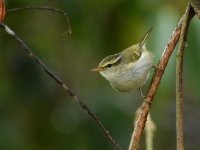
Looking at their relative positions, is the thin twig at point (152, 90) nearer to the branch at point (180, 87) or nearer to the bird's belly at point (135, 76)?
the branch at point (180, 87)

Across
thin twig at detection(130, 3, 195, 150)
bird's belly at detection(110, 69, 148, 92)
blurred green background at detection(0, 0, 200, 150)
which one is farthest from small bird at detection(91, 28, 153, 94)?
thin twig at detection(130, 3, 195, 150)

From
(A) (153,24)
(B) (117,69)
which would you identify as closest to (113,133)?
(B) (117,69)

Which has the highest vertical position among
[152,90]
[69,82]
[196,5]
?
[196,5]

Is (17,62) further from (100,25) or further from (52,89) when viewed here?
(100,25)

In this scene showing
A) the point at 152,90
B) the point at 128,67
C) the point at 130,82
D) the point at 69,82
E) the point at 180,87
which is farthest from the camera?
the point at 69,82

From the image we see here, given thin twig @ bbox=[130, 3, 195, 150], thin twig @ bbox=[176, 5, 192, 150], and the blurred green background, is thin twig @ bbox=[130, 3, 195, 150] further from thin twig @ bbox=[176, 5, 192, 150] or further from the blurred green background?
the blurred green background

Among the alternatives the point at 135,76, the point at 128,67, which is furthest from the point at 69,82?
the point at 135,76

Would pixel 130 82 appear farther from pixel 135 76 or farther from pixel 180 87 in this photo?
pixel 180 87
